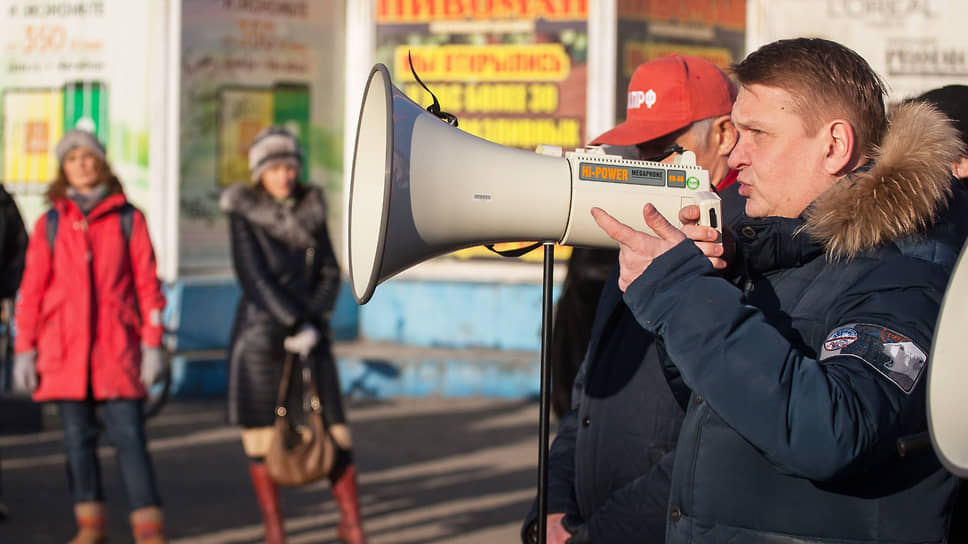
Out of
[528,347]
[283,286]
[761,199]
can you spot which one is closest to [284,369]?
[283,286]

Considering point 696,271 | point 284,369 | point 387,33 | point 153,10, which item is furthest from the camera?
point 387,33

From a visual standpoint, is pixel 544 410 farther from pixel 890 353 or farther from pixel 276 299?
pixel 276 299

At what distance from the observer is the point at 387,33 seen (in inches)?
402

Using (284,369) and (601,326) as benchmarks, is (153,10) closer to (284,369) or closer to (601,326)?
(284,369)

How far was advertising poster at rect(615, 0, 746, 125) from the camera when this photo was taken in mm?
10008

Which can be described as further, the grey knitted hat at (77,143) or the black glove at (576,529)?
the grey knitted hat at (77,143)

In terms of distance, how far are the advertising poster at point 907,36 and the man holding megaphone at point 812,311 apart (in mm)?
8058

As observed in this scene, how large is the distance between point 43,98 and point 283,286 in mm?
4862

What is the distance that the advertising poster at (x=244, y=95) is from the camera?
9758 millimetres

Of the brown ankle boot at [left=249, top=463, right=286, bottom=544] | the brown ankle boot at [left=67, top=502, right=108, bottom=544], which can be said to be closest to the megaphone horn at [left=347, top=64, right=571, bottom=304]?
the brown ankle boot at [left=67, top=502, right=108, bottom=544]

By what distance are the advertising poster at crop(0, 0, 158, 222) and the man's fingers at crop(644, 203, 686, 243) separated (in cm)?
804

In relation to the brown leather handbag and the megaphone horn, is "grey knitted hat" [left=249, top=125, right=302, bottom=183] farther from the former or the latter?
the megaphone horn

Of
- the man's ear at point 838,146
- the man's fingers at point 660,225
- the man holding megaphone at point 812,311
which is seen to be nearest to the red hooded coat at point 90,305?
the man holding megaphone at point 812,311

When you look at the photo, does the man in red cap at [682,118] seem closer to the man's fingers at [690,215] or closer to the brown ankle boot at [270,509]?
the man's fingers at [690,215]
